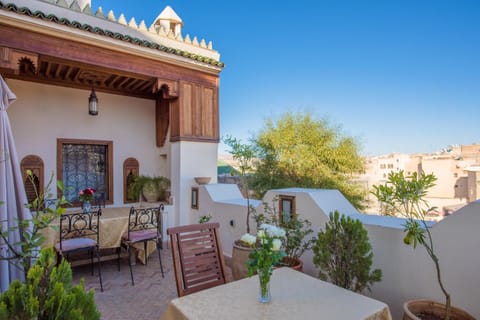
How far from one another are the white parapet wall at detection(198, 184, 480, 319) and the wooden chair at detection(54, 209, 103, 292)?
281cm

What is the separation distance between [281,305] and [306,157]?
8.46 m

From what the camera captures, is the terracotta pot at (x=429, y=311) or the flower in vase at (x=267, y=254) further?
the terracotta pot at (x=429, y=311)

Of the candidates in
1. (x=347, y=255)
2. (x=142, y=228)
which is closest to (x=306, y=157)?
(x=142, y=228)

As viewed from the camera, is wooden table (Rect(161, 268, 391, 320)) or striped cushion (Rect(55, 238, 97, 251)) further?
striped cushion (Rect(55, 238, 97, 251))

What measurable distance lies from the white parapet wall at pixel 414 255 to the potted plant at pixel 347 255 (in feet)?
0.51

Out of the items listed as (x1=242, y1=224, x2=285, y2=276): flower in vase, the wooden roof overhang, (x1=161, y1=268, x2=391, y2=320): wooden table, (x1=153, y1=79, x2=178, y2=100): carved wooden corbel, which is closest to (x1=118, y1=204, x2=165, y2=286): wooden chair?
the wooden roof overhang

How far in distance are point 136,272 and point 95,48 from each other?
3.79 meters

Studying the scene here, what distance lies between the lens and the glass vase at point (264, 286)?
5.25ft

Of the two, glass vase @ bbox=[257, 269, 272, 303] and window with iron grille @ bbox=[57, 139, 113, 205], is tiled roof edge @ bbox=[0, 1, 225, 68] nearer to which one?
window with iron grille @ bbox=[57, 139, 113, 205]

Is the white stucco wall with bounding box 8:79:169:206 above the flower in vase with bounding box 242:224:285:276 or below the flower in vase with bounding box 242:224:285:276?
above

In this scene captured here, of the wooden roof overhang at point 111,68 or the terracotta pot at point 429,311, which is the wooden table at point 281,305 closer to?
the terracotta pot at point 429,311

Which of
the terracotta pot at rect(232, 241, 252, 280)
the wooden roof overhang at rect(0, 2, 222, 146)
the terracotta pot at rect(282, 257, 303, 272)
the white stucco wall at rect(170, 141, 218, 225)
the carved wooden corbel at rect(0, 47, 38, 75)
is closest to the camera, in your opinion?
the terracotta pot at rect(282, 257, 303, 272)

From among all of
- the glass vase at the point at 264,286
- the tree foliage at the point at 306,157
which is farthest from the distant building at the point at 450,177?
the glass vase at the point at 264,286

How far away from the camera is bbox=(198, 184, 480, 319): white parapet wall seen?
6.86 feet
